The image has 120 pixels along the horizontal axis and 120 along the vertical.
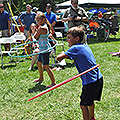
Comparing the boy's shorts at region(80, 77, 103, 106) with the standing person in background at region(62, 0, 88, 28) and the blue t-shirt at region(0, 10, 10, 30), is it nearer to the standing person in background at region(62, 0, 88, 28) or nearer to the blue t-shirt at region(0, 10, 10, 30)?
the standing person in background at region(62, 0, 88, 28)

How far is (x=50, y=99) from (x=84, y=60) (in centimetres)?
208

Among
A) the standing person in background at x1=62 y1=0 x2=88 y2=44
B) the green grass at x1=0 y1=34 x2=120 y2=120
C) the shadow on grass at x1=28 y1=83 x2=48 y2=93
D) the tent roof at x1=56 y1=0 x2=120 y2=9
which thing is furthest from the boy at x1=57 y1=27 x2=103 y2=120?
the tent roof at x1=56 y1=0 x2=120 y2=9

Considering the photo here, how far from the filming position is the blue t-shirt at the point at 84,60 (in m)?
2.67

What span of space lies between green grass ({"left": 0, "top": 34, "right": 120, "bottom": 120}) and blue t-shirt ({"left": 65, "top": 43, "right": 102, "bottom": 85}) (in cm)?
120

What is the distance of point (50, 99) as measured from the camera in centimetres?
452

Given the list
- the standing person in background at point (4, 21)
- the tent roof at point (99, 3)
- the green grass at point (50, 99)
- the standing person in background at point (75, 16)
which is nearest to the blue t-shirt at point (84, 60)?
the green grass at point (50, 99)

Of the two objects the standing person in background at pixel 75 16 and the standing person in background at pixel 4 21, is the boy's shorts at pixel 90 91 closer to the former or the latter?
the standing person in background at pixel 75 16

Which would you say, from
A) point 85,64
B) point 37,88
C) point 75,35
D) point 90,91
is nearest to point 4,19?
point 37,88

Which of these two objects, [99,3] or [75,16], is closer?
[75,16]

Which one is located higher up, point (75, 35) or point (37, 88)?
point (75, 35)

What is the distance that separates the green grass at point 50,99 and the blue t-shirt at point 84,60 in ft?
3.95

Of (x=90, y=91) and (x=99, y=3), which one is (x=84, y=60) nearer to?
(x=90, y=91)

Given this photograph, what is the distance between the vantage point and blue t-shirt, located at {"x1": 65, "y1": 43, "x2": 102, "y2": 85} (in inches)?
105

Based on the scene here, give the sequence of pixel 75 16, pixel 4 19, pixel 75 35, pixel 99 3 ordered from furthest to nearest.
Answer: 1. pixel 99 3
2. pixel 4 19
3. pixel 75 16
4. pixel 75 35
